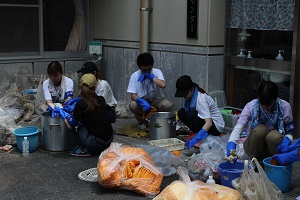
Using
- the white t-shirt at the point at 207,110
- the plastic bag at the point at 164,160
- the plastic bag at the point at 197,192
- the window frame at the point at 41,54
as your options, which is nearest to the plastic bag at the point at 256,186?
the plastic bag at the point at 197,192

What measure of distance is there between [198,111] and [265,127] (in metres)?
1.20

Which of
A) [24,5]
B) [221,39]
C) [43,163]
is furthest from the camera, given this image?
[24,5]

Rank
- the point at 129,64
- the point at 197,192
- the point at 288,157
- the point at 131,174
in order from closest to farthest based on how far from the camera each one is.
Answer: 1. the point at 197,192
2. the point at 288,157
3. the point at 131,174
4. the point at 129,64

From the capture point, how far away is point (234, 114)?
6762 millimetres

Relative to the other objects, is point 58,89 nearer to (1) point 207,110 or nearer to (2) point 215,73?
(1) point 207,110

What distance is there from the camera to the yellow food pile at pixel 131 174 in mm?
4520

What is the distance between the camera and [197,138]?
5676 mm

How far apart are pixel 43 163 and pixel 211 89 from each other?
9.95 ft

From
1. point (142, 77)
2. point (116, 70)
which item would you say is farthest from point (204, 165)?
point (116, 70)

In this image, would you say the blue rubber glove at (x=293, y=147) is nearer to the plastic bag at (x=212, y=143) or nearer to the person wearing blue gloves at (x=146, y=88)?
the plastic bag at (x=212, y=143)

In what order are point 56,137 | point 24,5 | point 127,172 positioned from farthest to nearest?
point 24,5 → point 56,137 → point 127,172

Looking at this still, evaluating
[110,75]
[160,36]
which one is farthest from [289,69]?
[110,75]

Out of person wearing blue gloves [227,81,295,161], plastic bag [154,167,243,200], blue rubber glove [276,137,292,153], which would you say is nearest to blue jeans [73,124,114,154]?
person wearing blue gloves [227,81,295,161]

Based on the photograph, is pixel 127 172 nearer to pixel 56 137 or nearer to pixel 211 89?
pixel 56 137
